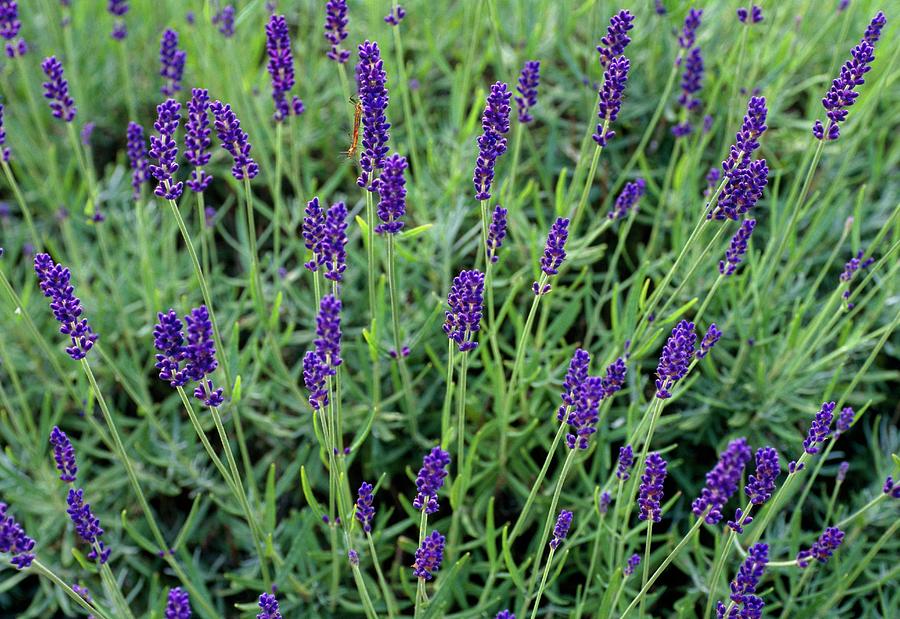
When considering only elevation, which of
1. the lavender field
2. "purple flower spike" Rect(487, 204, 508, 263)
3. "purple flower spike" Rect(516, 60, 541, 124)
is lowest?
the lavender field

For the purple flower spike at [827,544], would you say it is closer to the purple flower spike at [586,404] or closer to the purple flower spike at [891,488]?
the purple flower spike at [891,488]

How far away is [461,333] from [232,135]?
2.44ft

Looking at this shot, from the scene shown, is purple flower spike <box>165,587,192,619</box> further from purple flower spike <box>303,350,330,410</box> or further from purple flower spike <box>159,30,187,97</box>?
purple flower spike <box>159,30,187,97</box>

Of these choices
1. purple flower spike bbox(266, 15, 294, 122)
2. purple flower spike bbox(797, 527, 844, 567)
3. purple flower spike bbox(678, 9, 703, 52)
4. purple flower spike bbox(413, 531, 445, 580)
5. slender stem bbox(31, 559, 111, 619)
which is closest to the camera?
slender stem bbox(31, 559, 111, 619)

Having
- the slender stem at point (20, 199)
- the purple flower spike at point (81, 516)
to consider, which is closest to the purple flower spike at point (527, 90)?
the slender stem at point (20, 199)

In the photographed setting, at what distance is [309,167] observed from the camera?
12.7 feet

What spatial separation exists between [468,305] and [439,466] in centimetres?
36

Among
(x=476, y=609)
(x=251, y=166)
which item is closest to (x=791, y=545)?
(x=476, y=609)

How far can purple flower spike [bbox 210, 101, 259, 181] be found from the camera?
224 centimetres

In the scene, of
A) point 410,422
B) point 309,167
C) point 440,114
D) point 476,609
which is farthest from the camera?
point 440,114

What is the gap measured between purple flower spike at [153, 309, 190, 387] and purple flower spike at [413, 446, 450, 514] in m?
0.56

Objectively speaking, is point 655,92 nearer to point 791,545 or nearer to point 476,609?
point 791,545

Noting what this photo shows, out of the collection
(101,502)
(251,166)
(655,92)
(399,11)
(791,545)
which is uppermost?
(399,11)

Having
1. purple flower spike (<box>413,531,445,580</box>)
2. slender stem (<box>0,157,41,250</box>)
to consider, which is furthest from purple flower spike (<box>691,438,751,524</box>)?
slender stem (<box>0,157,41,250</box>)
